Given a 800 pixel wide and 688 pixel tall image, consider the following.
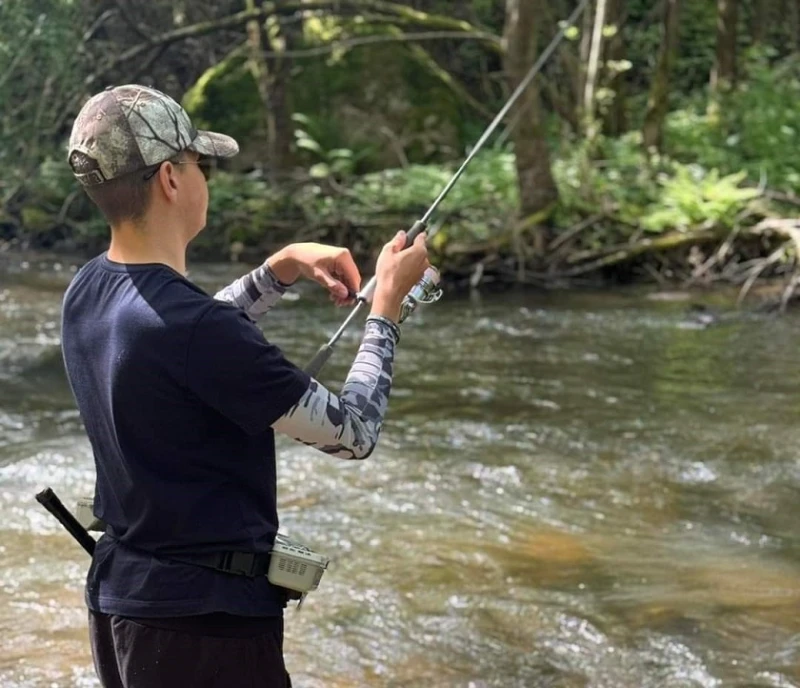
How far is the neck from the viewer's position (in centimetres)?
201

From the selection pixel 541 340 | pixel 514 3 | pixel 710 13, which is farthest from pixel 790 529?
pixel 710 13

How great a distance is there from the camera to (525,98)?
39.9ft

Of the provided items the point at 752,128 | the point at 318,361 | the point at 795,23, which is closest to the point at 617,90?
the point at 752,128

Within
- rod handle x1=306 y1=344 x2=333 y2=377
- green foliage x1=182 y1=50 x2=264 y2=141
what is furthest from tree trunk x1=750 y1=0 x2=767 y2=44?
rod handle x1=306 y1=344 x2=333 y2=377

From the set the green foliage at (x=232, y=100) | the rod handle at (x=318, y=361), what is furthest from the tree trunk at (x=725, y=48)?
the rod handle at (x=318, y=361)

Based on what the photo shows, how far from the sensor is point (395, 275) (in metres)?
2.22

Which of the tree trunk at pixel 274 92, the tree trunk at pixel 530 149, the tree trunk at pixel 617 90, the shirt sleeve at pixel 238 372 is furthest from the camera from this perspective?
the tree trunk at pixel 274 92

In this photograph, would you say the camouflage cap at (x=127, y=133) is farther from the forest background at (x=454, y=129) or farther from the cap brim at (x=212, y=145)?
the forest background at (x=454, y=129)

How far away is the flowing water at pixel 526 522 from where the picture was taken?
153 inches

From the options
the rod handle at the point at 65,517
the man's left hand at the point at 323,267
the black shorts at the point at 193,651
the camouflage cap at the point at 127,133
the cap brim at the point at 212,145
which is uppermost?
the camouflage cap at the point at 127,133

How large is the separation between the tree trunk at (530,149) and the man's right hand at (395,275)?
983cm

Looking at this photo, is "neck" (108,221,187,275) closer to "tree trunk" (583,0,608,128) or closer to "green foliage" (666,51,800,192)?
"green foliage" (666,51,800,192)

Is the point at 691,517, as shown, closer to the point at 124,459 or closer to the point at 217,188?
the point at 124,459

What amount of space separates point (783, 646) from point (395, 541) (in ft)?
5.65
